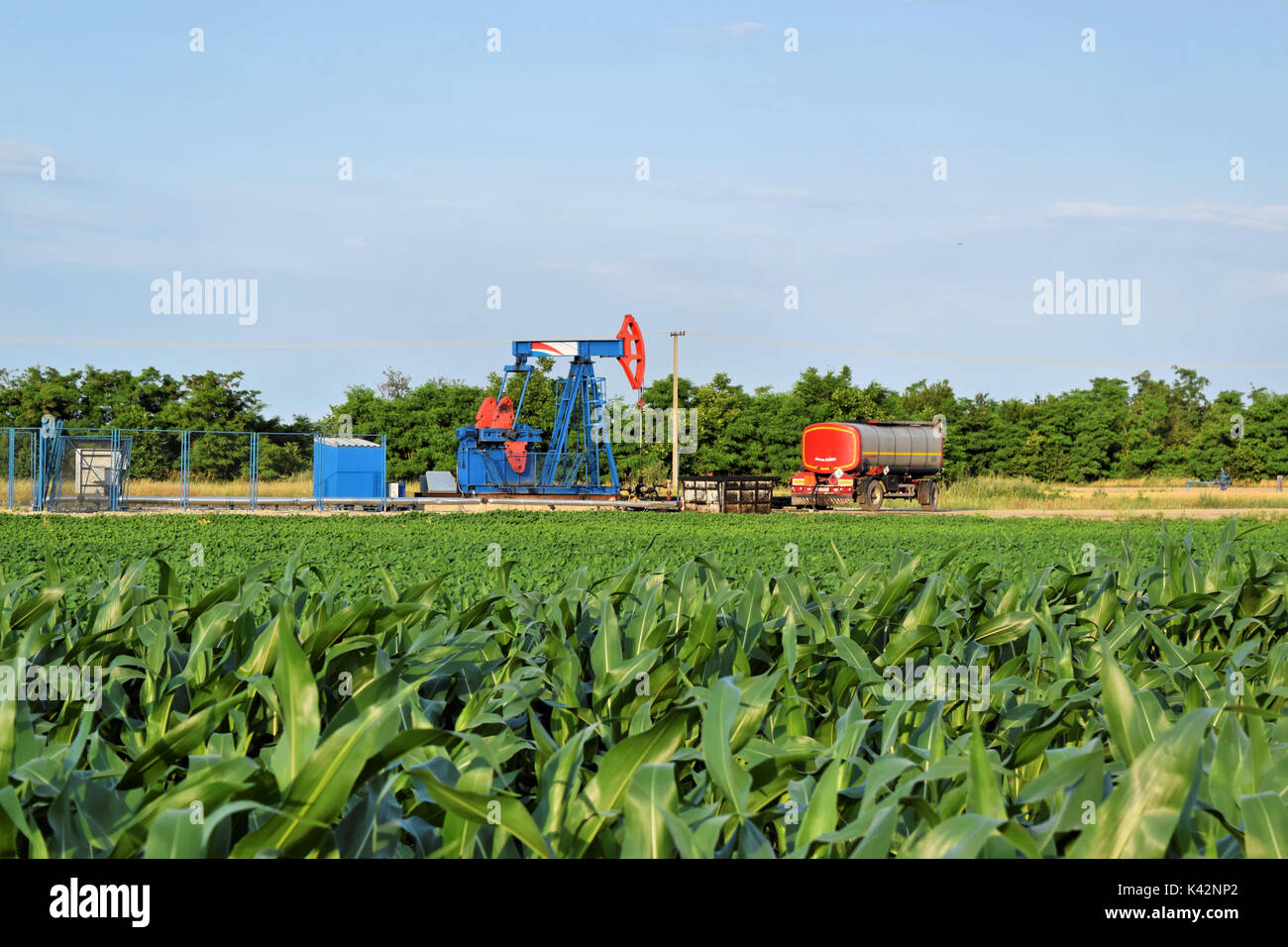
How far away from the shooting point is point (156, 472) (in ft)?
108

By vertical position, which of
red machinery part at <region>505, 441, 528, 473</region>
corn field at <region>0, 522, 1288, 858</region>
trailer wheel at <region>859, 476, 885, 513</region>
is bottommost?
trailer wheel at <region>859, 476, 885, 513</region>

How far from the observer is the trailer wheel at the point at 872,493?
123ft

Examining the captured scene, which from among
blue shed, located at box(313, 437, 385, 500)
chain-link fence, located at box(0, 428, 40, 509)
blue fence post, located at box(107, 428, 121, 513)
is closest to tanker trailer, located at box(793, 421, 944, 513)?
blue shed, located at box(313, 437, 385, 500)

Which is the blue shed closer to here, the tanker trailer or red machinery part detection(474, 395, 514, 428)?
red machinery part detection(474, 395, 514, 428)

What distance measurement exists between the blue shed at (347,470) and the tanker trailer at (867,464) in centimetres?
1619

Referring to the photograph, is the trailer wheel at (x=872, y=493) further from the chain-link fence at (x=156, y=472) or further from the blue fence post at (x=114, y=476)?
the blue fence post at (x=114, y=476)

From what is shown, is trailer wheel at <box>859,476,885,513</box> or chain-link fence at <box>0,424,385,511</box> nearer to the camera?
chain-link fence at <box>0,424,385,511</box>

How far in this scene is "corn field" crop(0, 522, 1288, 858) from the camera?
136cm

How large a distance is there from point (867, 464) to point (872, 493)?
1.33 m

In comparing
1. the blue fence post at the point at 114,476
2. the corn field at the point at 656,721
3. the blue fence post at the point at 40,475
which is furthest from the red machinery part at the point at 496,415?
the corn field at the point at 656,721

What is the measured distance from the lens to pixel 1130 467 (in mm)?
64688

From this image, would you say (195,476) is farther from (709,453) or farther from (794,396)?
(794,396)
